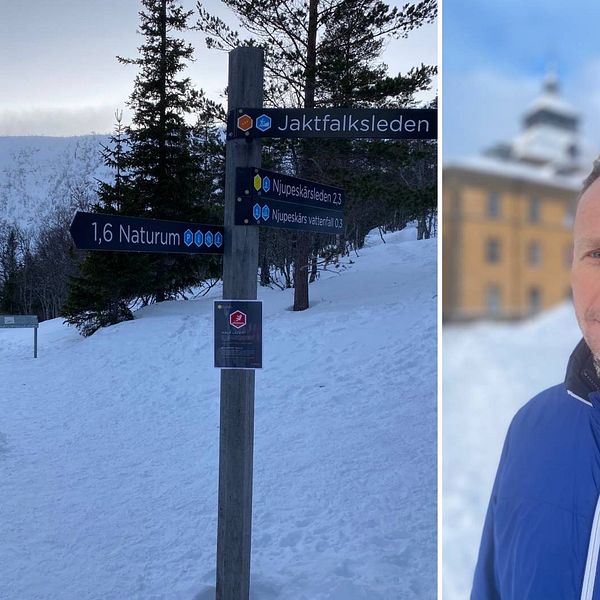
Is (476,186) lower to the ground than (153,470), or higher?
higher

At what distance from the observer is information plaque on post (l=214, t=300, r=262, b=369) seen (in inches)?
138

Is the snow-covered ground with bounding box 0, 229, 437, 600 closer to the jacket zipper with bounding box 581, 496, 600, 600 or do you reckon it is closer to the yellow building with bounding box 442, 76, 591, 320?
the jacket zipper with bounding box 581, 496, 600, 600

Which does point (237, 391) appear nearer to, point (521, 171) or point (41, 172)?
point (521, 171)

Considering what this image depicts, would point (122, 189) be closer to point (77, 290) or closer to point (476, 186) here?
point (77, 290)

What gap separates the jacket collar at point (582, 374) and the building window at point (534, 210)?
1.06 feet

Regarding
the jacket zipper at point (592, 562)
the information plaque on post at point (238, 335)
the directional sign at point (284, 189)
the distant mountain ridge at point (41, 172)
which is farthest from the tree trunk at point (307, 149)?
the distant mountain ridge at point (41, 172)

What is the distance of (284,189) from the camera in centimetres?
363

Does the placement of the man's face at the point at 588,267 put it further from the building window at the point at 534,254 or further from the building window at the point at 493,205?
the building window at the point at 493,205

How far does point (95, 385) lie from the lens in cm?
1127

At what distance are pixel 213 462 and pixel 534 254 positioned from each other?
234 inches

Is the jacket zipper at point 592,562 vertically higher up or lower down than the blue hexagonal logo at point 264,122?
lower down

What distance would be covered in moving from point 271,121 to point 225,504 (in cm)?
207

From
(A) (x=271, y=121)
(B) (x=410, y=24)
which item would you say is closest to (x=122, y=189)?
(B) (x=410, y=24)

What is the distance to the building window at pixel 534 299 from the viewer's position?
5.39 ft
